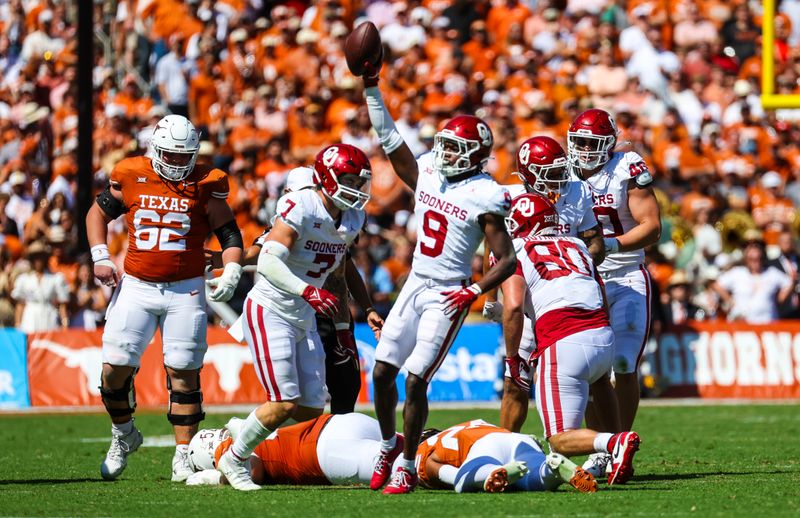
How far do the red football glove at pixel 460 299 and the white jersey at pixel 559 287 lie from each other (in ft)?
1.93

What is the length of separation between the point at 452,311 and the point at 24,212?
485 inches

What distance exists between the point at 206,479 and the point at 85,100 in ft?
24.0

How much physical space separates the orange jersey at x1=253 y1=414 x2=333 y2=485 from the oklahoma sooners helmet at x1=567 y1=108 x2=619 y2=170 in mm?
2361

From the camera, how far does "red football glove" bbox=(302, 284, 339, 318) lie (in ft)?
24.6

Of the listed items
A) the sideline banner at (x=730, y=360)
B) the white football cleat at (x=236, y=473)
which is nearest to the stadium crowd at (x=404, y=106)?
the sideline banner at (x=730, y=360)

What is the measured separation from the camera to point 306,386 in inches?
320

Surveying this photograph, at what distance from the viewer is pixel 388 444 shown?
7809 mm

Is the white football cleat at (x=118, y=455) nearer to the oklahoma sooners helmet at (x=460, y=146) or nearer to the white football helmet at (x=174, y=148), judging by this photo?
the white football helmet at (x=174, y=148)

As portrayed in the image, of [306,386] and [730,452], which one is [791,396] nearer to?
[730,452]

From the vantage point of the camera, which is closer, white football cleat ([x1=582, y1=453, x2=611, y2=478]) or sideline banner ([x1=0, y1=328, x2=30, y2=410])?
white football cleat ([x1=582, y1=453, x2=611, y2=478])

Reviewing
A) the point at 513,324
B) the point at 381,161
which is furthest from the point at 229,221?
the point at 381,161

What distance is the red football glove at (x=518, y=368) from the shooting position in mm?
8328

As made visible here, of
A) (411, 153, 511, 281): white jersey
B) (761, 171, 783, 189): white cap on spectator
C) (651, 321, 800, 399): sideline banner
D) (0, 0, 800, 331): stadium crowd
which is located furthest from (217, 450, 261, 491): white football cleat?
(761, 171, 783, 189): white cap on spectator

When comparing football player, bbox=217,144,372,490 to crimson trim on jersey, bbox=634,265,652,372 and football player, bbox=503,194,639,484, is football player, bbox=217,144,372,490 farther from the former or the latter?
crimson trim on jersey, bbox=634,265,652,372
